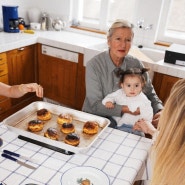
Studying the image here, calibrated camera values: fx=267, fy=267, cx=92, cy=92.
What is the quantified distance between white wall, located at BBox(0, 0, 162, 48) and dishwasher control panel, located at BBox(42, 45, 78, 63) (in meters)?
0.61

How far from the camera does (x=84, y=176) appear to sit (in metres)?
1.07

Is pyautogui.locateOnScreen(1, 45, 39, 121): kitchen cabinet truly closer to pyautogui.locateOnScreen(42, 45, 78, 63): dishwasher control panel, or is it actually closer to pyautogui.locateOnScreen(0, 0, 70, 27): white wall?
pyautogui.locateOnScreen(42, 45, 78, 63): dishwasher control panel

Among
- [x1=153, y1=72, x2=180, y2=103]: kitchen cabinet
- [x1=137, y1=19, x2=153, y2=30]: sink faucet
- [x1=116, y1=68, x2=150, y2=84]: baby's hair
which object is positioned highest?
[x1=137, y1=19, x2=153, y2=30]: sink faucet

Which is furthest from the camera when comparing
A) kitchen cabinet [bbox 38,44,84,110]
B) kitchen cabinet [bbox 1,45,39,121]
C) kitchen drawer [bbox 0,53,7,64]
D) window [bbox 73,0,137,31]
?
window [bbox 73,0,137,31]

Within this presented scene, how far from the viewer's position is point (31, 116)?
4.81 feet

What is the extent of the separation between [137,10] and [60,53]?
0.93 metres

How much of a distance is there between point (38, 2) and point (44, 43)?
2.63 ft

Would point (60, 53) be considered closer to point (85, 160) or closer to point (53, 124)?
point (53, 124)

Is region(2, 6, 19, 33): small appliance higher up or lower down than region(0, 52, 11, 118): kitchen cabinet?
higher up

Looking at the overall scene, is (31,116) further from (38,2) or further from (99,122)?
(38,2)

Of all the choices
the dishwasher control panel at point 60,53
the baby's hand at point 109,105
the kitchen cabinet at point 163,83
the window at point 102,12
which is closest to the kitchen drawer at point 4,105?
the dishwasher control panel at point 60,53

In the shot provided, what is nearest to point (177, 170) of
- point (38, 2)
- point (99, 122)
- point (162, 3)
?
point (99, 122)

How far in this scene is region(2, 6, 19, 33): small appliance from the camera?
287 cm

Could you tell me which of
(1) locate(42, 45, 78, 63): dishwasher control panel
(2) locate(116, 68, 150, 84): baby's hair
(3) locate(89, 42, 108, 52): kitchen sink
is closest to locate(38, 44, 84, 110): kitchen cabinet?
(1) locate(42, 45, 78, 63): dishwasher control panel
